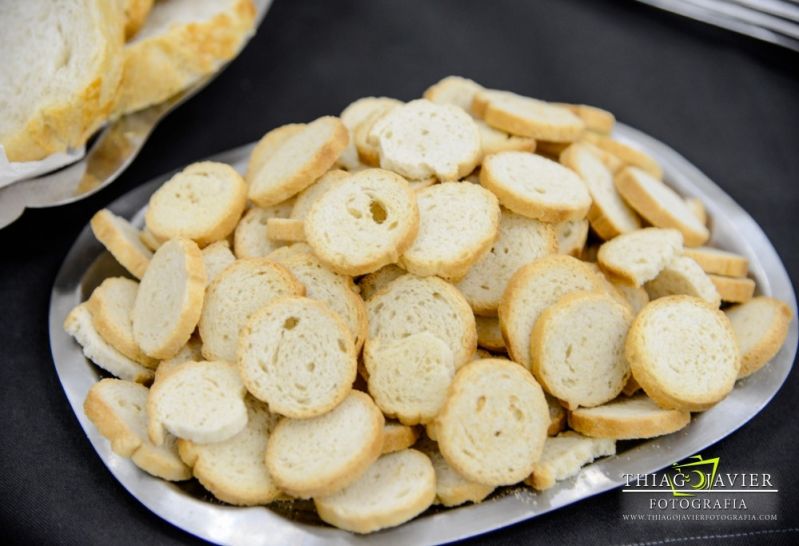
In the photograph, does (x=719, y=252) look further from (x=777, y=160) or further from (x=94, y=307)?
(x=94, y=307)

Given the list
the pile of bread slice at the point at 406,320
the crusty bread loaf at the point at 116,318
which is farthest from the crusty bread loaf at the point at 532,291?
the crusty bread loaf at the point at 116,318

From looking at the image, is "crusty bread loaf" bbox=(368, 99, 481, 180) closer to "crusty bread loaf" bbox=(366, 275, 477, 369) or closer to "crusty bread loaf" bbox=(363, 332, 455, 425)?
"crusty bread loaf" bbox=(366, 275, 477, 369)

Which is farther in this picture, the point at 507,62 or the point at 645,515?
the point at 507,62

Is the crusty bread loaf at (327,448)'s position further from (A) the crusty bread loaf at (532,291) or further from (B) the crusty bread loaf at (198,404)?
(A) the crusty bread loaf at (532,291)

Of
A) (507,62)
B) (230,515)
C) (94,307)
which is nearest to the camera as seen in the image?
(230,515)

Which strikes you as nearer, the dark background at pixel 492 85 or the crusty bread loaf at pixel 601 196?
the dark background at pixel 492 85

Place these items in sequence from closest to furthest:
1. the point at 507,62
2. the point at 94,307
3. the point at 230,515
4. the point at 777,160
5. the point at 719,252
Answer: the point at 230,515, the point at 94,307, the point at 719,252, the point at 777,160, the point at 507,62

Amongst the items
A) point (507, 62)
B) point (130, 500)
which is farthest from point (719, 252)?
point (130, 500)

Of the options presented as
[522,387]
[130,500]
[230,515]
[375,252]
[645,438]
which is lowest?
[130,500]
